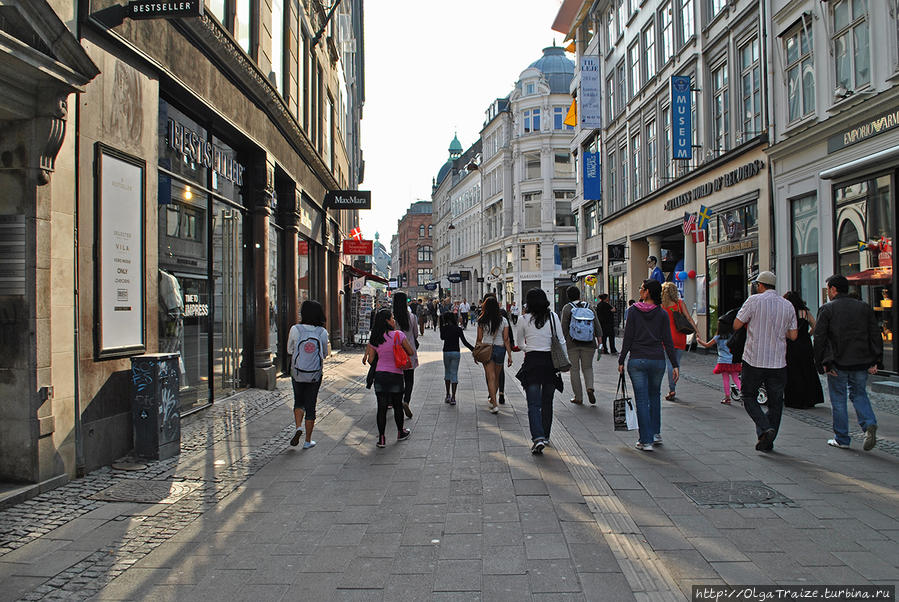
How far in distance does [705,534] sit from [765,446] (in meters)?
2.84

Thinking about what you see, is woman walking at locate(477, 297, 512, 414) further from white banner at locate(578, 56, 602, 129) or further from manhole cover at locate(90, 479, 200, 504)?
white banner at locate(578, 56, 602, 129)

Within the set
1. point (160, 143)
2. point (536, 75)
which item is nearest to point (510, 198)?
point (536, 75)

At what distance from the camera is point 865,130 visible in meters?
12.7

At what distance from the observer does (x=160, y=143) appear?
330 inches

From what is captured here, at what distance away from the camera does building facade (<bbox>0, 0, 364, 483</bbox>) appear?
5.77m

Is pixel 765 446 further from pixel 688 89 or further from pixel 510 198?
pixel 510 198

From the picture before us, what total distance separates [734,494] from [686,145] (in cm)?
1756

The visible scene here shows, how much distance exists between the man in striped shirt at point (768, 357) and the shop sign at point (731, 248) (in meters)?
12.0

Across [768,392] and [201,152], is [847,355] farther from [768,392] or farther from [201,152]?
[201,152]

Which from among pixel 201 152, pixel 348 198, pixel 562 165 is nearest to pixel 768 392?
pixel 201 152

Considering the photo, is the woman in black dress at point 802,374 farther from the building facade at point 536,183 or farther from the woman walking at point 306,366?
the building facade at point 536,183

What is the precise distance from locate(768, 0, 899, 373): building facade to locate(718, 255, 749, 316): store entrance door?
3231 millimetres

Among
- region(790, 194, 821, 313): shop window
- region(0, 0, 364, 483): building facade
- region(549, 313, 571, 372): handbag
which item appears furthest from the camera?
region(790, 194, 821, 313): shop window

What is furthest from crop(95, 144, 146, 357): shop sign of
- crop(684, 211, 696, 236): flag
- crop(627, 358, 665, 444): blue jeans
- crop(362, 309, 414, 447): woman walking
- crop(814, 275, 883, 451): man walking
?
crop(684, 211, 696, 236): flag
